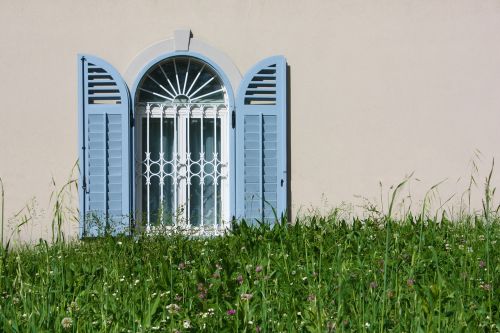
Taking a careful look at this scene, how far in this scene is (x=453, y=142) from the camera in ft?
25.0

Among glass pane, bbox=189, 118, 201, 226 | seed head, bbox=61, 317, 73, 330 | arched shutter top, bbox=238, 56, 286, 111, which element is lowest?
seed head, bbox=61, 317, 73, 330

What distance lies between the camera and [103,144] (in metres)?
7.19

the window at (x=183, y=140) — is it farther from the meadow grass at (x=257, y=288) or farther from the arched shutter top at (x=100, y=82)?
the meadow grass at (x=257, y=288)

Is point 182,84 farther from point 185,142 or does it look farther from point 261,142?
point 261,142

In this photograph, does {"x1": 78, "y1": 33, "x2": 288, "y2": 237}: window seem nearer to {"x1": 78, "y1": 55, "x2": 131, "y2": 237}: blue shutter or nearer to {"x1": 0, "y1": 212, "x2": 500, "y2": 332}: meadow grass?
{"x1": 78, "y1": 55, "x2": 131, "y2": 237}: blue shutter

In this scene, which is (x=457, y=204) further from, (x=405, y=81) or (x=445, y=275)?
(x=445, y=275)

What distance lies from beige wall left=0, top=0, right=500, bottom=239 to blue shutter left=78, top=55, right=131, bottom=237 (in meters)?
0.18

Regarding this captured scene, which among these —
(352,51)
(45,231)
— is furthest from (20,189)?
(352,51)

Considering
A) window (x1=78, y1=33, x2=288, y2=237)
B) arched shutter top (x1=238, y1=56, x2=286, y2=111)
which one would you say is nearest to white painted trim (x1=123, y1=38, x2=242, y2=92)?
window (x1=78, y1=33, x2=288, y2=237)

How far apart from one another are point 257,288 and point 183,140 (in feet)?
12.2

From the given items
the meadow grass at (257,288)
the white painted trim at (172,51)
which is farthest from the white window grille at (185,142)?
the meadow grass at (257,288)

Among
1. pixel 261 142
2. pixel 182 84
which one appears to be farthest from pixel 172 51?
pixel 261 142

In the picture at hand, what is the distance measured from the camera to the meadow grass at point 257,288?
334 centimetres

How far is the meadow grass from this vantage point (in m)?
3.34
